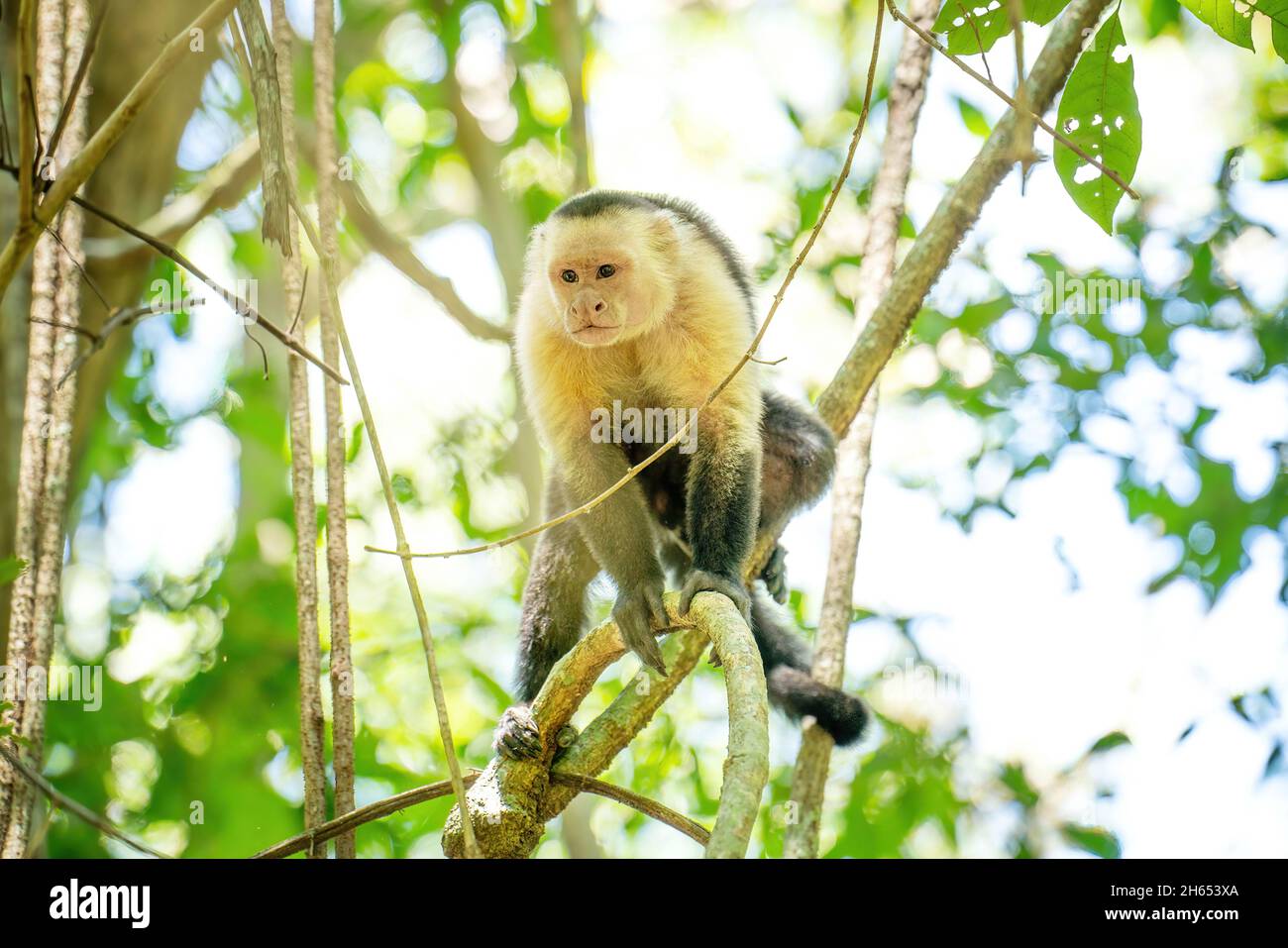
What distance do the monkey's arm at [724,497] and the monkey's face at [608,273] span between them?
485mm

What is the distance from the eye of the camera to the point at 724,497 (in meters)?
3.96

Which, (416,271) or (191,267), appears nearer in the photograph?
(191,267)

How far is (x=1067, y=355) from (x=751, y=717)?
442 cm

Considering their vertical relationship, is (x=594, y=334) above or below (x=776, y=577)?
above

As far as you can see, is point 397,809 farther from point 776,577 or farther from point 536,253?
point 536,253

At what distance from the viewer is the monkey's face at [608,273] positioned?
420cm

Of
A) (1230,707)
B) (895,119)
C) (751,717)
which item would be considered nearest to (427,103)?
(895,119)

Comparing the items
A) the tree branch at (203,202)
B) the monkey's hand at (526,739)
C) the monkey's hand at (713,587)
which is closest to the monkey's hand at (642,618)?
the monkey's hand at (713,587)

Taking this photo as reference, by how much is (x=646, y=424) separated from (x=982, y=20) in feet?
6.20

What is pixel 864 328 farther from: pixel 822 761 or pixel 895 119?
pixel 822 761

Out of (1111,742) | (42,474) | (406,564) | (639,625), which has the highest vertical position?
(42,474)

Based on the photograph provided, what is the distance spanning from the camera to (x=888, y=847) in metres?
5.79

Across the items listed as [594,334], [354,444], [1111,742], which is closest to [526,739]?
[594,334]

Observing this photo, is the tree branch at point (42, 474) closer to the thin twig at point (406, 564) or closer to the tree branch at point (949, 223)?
the thin twig at point (406, 564)
